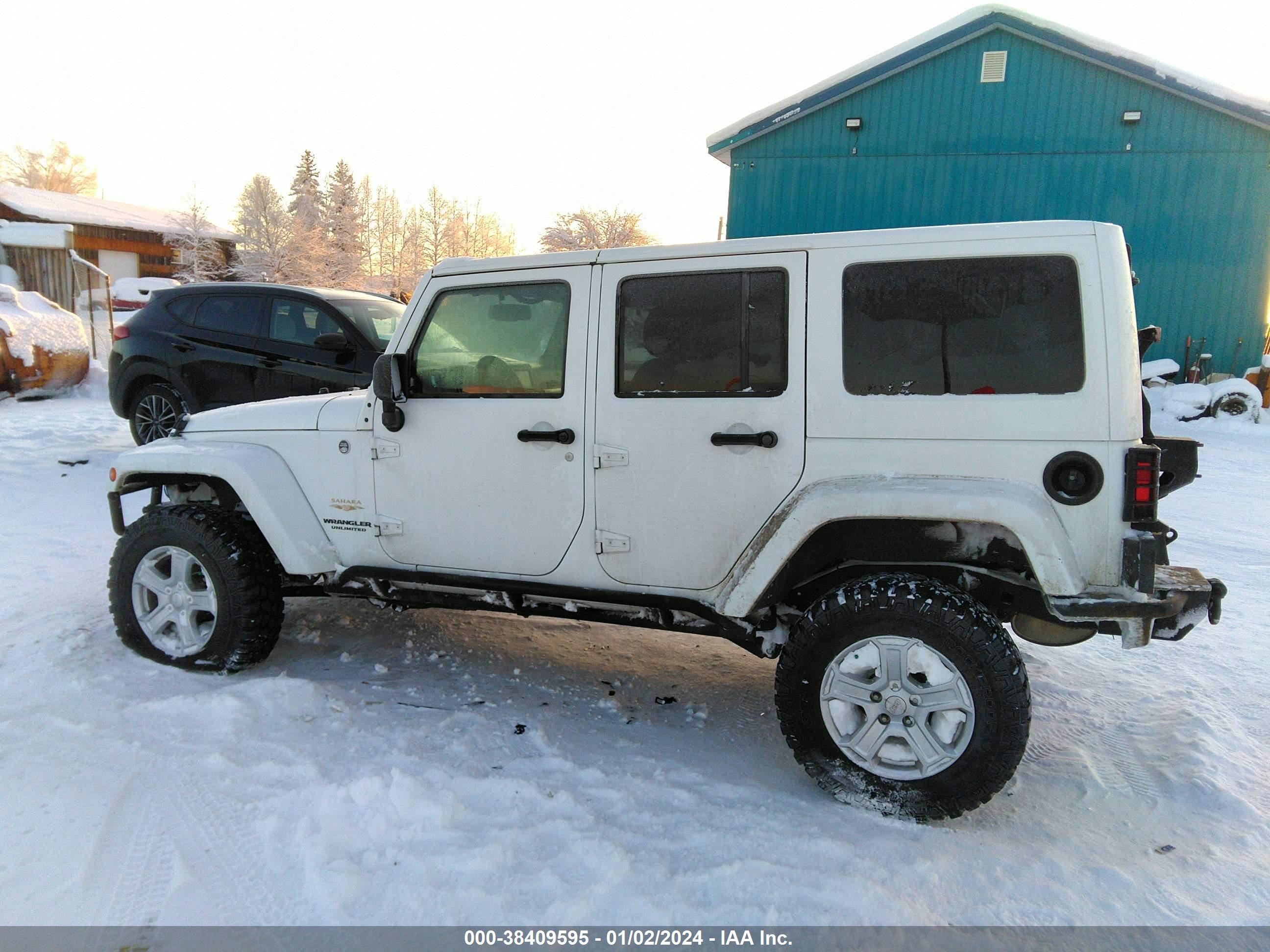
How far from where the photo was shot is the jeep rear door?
297cm

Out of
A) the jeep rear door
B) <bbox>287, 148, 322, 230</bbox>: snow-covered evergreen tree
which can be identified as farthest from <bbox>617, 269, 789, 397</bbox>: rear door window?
<bbox>287, 148, 322, 230</bbox>: snow-covered evergreen tree

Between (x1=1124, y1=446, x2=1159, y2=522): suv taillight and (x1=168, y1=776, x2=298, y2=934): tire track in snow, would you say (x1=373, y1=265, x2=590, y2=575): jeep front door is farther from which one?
(x1=1124, y1=446, x2=1159, y2=522): suv taillight

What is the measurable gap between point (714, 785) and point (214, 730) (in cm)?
199

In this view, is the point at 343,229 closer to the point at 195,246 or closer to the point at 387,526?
the point at 195,246

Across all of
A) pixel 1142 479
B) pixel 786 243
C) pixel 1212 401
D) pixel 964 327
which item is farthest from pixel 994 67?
pixel 1142 479

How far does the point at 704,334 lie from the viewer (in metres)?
3.10

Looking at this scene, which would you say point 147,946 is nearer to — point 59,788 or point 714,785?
point 59,788

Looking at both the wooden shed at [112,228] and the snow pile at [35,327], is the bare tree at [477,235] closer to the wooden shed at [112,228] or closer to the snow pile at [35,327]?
the wooden shed at [112,228]

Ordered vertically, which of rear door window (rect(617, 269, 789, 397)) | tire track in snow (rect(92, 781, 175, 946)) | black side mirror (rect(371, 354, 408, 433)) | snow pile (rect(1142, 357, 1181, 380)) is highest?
snow pile (rect(1142, 357, 1181, 380))

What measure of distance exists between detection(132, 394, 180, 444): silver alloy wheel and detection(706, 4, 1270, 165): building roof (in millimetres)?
11744

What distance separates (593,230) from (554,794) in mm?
45191

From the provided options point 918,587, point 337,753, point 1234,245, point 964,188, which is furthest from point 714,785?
point 1234,245

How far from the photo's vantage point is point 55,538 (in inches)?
223

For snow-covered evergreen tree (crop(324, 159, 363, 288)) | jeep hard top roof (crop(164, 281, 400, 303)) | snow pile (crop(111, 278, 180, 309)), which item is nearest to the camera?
jeep hard top roof (crop(164, 281, 400, 303))
